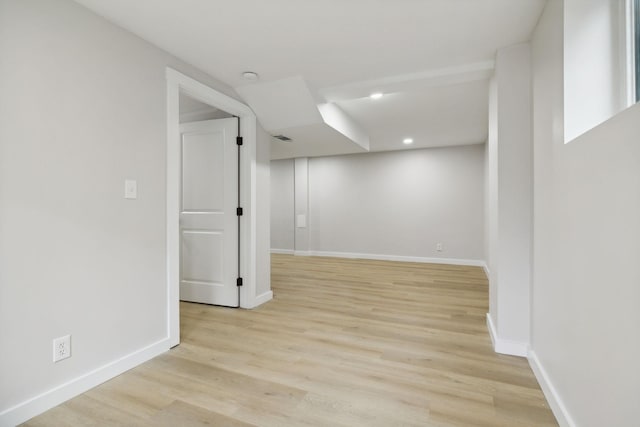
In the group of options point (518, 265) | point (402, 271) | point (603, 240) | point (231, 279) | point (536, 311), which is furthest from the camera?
point (402, 271)

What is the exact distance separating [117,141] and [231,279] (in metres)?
1.80

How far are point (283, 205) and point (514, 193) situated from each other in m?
5.58

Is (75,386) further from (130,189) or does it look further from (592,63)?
(592,63)

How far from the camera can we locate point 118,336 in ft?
6.60

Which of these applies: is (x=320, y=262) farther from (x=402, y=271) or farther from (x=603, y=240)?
(x=603, y=240)

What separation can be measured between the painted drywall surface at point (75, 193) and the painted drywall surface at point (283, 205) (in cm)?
498

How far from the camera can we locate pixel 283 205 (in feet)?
24.0

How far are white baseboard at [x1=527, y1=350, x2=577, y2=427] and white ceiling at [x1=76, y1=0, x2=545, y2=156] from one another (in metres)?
2.12

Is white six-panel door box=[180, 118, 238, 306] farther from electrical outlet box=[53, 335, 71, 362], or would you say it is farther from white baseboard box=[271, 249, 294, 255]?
white baseboard box=[271, 249, 294, 255]

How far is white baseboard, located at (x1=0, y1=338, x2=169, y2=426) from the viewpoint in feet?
4.96

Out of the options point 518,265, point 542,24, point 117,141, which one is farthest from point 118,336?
point 542,24

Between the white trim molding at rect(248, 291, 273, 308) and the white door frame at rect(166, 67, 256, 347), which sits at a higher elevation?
the white door frame at rect(166, 67, 256, 347)

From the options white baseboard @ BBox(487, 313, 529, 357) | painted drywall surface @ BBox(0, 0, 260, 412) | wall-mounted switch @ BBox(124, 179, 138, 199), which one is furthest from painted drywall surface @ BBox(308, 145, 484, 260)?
wall-mounted switch @ BBox(124, 179, 138, 199)

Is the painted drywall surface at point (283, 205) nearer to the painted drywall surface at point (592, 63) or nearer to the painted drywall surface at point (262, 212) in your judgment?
the painted drywall surface at point (262, 212)
